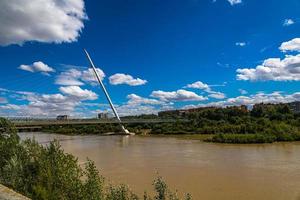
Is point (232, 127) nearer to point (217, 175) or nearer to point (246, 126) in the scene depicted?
point (246, 126)

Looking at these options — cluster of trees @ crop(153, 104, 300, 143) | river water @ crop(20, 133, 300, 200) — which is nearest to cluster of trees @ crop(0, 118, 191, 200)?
river water @ crop(20, 133, 300, 200)

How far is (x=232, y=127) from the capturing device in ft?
159

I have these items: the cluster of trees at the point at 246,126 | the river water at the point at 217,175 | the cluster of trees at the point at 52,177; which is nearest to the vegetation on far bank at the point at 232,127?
the cluster of trees at the point at 246,126

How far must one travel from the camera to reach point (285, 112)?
59.9 metres

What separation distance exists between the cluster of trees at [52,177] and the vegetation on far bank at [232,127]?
27.8 m

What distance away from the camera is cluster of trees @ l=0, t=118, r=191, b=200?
26.0 feet

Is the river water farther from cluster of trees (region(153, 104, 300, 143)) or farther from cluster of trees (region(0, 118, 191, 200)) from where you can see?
cluster of trees (region(153, 104, 300, 143))

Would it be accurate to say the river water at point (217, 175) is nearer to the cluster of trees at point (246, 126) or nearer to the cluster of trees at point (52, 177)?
the cluster of trees at point (52, 177)

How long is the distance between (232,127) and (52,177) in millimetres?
41401

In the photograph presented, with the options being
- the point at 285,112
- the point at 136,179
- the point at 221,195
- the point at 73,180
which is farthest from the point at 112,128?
the point at 73,180

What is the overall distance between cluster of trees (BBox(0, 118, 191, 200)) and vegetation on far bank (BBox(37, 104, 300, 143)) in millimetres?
27836

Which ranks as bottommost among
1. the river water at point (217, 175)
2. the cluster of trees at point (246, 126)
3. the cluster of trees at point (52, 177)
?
the river water at point (217, 175)

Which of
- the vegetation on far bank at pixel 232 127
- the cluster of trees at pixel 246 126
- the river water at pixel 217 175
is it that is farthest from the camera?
the vegetation on far bank at pixel 232 127

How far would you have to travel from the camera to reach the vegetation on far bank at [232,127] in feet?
126
